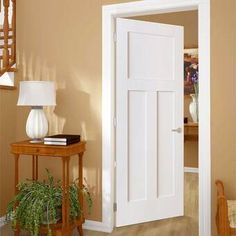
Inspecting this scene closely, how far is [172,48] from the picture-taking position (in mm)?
3395

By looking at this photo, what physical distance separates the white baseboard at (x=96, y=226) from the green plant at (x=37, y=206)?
335 millimetres

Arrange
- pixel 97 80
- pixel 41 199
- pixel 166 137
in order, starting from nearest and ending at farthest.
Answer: pixel 41 199, pixel 97 80, pixel 166 137

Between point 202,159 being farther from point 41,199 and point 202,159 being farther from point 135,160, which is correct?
point 41,199

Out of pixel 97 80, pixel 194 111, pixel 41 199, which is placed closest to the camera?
pixel 41 199

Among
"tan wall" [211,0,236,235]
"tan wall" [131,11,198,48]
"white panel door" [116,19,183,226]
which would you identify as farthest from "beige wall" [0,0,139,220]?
"tan wall" [131,11,198,48]

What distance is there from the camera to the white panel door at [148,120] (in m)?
3.19

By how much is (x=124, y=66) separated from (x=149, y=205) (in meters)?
1.46

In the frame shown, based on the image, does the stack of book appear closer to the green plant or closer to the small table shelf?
the green plant

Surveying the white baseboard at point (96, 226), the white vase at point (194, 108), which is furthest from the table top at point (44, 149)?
the white vase at point (194, 108)

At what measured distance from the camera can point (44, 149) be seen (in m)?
2.74

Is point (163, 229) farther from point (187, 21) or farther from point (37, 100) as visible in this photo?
point (187, 21)

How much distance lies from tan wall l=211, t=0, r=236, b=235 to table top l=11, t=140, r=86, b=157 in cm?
125

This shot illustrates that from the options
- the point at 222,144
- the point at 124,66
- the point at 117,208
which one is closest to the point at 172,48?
the point at 124,66

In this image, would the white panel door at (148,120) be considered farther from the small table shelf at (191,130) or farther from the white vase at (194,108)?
the white vase at (194,108)
